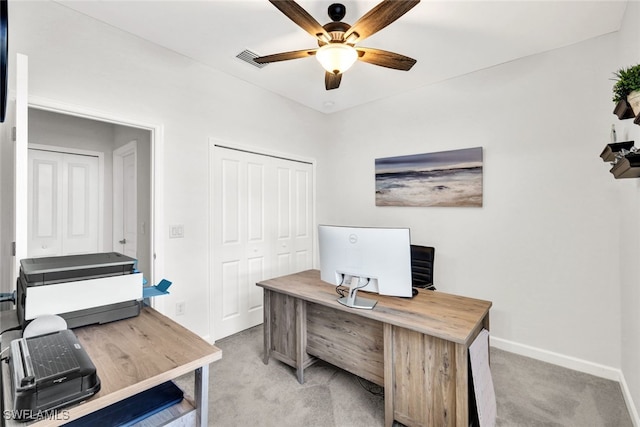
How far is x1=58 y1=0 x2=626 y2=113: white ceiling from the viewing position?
1977 mm

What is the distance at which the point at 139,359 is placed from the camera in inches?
40.2

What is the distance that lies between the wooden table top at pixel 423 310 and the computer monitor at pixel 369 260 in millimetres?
91

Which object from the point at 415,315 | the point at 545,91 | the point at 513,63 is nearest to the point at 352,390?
the point at 415,315

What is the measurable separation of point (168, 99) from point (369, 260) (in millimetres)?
2268

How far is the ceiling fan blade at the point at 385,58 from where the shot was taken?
6.33 feet

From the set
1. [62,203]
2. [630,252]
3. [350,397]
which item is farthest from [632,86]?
[62,203]

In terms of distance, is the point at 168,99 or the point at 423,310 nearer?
the point at 423,310

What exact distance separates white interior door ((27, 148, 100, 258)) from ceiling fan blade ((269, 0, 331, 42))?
10.8 feet

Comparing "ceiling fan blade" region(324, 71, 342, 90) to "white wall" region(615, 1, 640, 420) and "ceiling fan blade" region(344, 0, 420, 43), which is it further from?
"white wall" region(615, 1, 640, 420)

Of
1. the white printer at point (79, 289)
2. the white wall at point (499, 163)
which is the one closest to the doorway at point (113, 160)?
the white wall at point (499, 163)

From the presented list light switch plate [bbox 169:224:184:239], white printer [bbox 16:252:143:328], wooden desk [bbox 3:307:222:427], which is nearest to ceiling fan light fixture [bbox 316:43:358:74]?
white printer [bbox 16:252:143:328]

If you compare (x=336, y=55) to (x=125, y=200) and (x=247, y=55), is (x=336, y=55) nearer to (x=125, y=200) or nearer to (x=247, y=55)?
(x=247, y=55)

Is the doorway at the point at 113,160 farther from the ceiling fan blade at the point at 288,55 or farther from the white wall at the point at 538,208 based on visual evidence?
the white wall at the point at 538,208

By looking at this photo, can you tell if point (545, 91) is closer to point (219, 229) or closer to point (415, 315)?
point (415, 315)
